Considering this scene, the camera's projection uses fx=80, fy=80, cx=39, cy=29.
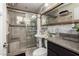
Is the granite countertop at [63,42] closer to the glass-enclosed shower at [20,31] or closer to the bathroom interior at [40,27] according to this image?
the bathroom interior at [40,27]

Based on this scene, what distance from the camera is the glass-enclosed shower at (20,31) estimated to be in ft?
3.51

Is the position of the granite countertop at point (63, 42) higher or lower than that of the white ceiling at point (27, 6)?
lower

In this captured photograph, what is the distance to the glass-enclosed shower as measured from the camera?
3.51 feet

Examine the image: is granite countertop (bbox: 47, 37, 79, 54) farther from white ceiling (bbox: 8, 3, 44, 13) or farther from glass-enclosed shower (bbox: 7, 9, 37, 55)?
white ceiling (bbox: 8, 3, 44, 13)

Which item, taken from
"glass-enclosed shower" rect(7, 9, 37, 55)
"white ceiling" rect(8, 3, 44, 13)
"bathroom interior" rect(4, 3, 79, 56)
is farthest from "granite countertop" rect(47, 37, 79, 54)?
"white ceiling" rect(8, 3, 44, 13)

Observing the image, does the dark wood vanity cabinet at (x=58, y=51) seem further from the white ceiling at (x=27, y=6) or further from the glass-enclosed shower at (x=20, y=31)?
the white ceiling at (x=27, y=6)

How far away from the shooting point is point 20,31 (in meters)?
1.10

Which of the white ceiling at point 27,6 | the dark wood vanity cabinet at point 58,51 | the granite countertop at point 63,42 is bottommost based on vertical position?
the dark wood vanity cabinet at point 58,51

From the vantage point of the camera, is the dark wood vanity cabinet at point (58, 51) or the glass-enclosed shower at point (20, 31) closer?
the dark wood vanity cabinet at point (58, 51)

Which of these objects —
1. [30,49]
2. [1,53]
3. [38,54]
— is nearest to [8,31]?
[1,53]

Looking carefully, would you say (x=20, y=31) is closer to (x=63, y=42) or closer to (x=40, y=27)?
(x=40, y=27)

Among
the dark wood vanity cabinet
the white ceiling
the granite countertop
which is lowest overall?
the dark wood vanity cabinet

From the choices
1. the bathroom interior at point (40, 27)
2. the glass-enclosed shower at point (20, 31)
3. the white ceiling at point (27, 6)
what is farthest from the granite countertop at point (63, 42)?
the white ceiling at point (27, 6)

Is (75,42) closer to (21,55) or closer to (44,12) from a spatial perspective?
(44,12)
